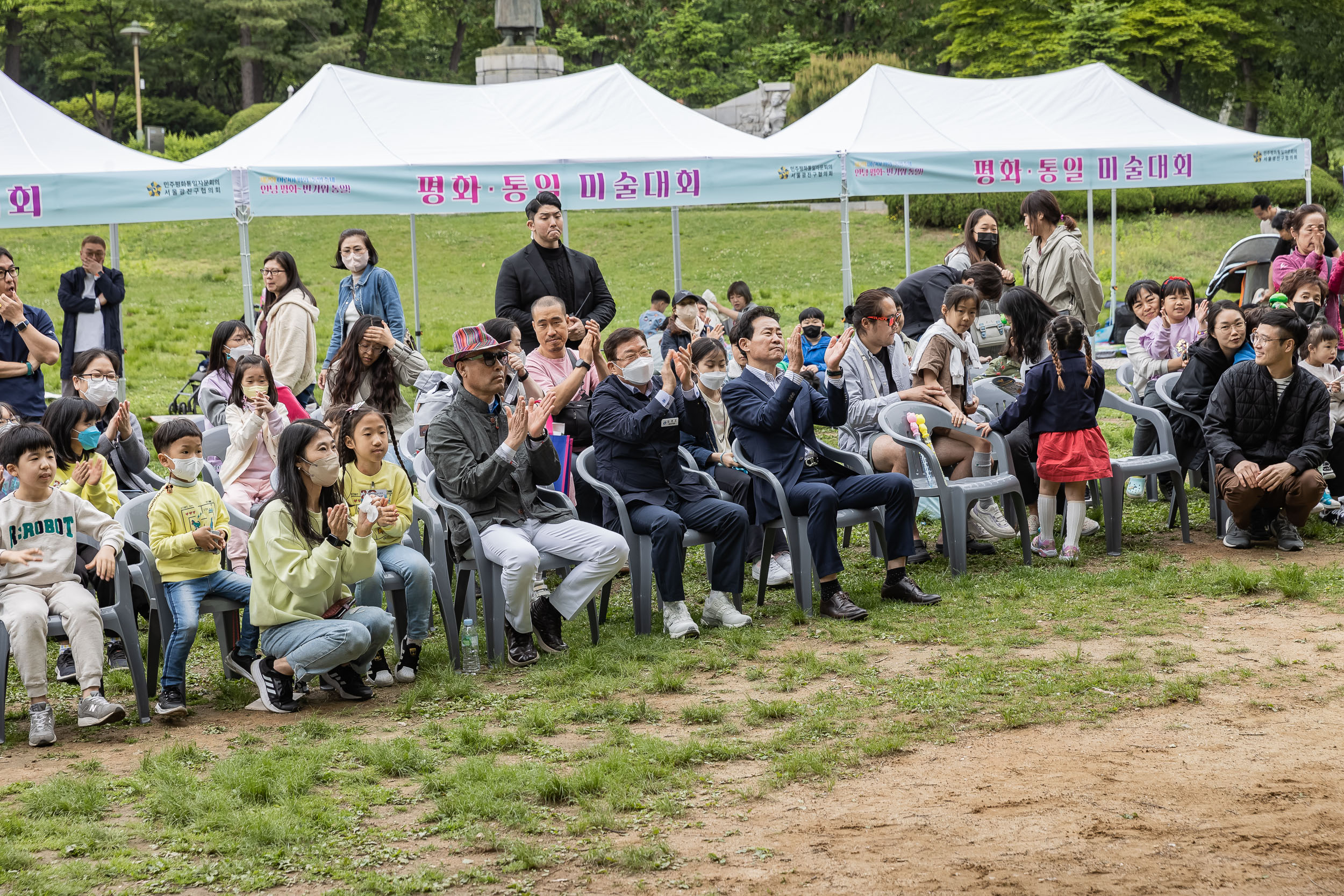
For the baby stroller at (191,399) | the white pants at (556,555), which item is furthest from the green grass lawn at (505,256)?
the white pants at (556,555)

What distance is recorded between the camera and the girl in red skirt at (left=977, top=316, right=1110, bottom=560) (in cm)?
756

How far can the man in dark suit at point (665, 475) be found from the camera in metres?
6.52

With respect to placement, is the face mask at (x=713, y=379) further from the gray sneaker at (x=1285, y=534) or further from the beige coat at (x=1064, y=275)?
the gray sneaker at (x=1285, y=534)

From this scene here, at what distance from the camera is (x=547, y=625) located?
636cm

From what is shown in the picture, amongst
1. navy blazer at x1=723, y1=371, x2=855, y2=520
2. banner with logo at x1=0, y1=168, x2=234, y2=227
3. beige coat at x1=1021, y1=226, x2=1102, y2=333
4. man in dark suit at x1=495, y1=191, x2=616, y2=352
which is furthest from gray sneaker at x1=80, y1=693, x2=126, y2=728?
beige coat at x1=1021, y1=226, x2=1102, y2=333

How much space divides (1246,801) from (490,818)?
2.47 meters

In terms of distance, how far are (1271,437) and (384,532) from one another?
17.2 feet

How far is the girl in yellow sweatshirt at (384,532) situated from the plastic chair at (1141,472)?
4084 mm

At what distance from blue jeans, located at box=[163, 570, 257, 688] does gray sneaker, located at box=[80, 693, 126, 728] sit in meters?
0.24

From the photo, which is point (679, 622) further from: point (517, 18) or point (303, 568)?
point (517, 18)

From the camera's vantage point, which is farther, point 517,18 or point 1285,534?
point 517,18

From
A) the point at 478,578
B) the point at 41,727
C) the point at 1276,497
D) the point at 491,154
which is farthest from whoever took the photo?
the point at 491,154

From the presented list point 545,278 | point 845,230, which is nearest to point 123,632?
point 545,278

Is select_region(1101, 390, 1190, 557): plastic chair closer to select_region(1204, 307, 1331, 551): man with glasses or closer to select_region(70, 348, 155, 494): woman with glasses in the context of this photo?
select_region(1204, 307, 1331, 551): man with glasses
